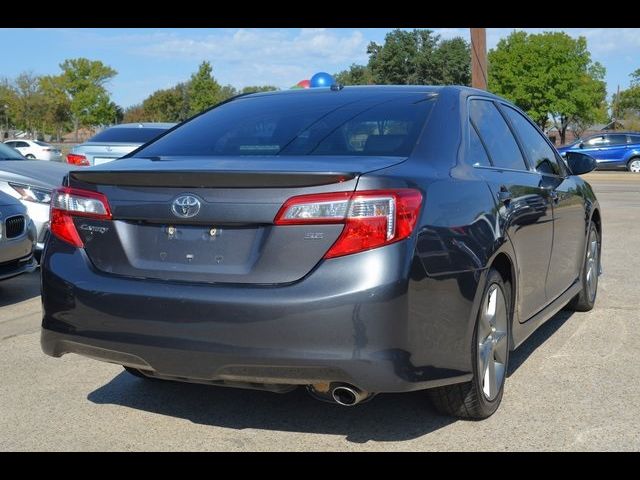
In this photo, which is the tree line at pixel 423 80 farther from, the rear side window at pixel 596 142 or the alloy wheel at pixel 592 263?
the alloy wheel at pixel 592 263

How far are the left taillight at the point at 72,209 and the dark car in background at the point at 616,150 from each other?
101ft

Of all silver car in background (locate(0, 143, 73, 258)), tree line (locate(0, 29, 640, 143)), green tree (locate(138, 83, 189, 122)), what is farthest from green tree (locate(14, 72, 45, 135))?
silver car in background (locate(0, 143, 73, 258))

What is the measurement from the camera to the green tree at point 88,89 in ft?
239

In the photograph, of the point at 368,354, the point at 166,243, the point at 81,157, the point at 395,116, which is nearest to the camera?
the point at 368,354

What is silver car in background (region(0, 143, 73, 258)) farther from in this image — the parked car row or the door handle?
the door handle

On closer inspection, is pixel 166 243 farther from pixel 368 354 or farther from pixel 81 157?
pixel 81 157

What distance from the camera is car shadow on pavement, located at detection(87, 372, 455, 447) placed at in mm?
3809

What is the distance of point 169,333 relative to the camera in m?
3.29

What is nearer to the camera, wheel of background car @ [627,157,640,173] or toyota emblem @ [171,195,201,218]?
toyota emblem @ [171,195,201,218]

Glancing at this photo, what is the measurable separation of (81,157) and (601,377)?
972 centimetres

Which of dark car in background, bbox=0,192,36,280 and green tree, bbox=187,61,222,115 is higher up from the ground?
dark car in background, bbox=0,192,36,280

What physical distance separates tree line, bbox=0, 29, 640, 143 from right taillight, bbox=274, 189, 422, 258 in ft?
211

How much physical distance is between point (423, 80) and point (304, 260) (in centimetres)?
7655
